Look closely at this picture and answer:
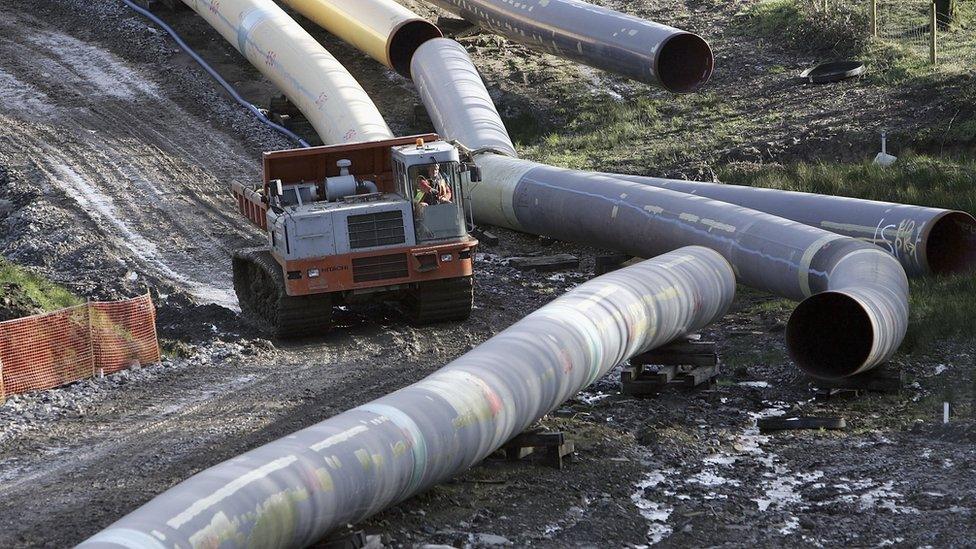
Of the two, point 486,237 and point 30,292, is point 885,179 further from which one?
point 30,292

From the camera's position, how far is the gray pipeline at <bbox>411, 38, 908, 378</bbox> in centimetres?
1471

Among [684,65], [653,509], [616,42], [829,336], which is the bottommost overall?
[653,509]

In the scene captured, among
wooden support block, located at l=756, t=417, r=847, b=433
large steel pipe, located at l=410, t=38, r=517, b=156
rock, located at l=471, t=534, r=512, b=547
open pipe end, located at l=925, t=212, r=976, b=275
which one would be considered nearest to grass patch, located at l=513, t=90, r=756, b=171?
large steel pipe, located at l=410, t=38, r=517, b=156

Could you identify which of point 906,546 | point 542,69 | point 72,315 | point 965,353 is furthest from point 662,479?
point 542,69

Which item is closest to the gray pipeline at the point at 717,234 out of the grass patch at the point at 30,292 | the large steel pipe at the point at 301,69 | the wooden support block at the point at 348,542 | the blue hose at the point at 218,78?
the large steel pipe at the point at 301,69

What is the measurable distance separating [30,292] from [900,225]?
40.2 ft

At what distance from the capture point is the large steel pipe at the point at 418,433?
908 cm

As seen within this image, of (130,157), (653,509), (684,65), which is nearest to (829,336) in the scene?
(653,509)

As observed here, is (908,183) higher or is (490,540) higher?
(908,183)

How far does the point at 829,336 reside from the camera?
15.4m

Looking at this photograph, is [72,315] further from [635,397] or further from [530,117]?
[530,117]

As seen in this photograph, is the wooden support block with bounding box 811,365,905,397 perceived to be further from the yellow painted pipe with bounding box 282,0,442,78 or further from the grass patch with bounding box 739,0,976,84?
the yellow painted pipe with bounding box 282,0,442,78

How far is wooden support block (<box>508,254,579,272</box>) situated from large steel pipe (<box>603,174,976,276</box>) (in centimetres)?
301

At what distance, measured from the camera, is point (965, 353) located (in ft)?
49.9
